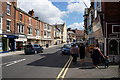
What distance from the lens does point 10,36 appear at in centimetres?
2855

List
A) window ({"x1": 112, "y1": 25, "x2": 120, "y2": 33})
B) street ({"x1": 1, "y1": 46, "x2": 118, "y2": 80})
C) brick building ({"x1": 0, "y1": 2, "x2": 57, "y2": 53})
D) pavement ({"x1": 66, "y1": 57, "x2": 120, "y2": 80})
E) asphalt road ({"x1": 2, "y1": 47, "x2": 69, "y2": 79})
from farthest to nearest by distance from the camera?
brick building ({"x1": 0, "y1": 2, "x2": 57, "y2": 53}) < window ({"x1": 112, "y1": 25, "x2": 120, "y2": 33}) < asphalt road ({"x1": 2, "y1": 47, "x2": 69, "y2": 79}) < street ({"x1": 1, "y1": 46, "x2": 118, "y2": 80}) < pavement ({"x1": 66, "y1": 57, "x2": 120, "y2": 80})

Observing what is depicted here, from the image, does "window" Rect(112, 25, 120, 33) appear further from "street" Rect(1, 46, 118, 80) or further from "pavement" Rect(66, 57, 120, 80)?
"pavement" Rect(66, 57, 120, 80)

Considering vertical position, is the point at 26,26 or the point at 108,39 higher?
the point at 26,26

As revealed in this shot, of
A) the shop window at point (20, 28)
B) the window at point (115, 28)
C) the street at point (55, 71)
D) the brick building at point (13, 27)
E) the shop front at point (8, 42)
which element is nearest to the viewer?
the street at point (55, 71)

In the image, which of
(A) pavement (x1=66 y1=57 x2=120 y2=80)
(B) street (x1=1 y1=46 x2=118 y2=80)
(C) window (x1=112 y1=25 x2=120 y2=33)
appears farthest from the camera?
(C) window (x1=112 y1=25 x2=120 y2=33)

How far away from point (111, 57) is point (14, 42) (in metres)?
21.9

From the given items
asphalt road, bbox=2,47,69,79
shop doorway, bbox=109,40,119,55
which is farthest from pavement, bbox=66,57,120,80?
shop doorway, bbox=109,40,119,55

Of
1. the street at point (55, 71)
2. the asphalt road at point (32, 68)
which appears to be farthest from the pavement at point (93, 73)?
the asphalt road at point (32, 68)

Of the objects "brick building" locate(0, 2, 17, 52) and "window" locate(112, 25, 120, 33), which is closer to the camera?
"window" locate(112, 25, 120, 33)

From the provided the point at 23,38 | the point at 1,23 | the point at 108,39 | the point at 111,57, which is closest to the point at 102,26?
the point at 108,39

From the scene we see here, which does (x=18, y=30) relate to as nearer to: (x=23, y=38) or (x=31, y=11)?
(x=23, y=38)

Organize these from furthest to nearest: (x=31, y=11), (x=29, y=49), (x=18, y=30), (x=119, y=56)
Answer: (x=31, y=11), (x=18, y=30), (x=29, y=49), (x=119, y=56)

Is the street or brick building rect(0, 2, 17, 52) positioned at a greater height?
brick building rect(0, 2, 17, 52)

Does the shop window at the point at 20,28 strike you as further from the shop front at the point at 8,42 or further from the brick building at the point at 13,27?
the shop front at the point at 8,42
